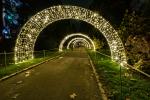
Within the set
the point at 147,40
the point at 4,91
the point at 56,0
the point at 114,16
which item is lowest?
the point at 4,91

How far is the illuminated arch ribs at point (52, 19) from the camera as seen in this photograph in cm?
2634

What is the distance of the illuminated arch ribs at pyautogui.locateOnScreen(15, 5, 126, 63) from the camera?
1037 inches

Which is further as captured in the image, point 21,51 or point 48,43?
point 48,43

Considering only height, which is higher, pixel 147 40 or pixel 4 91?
pixel 147 40

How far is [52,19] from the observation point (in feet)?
98.2

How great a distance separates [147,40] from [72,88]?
7.35 m

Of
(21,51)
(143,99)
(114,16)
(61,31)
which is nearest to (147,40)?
(143,99)

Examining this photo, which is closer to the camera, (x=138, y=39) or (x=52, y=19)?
(x=138, y=39)

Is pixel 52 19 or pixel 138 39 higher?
pixel 52 19

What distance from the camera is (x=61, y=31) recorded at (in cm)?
7238

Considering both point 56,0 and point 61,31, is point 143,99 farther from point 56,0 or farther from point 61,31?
point 61,31

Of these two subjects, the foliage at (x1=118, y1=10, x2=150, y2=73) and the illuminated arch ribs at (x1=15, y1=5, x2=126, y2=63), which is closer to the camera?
the foliage at (x1=118, y1=10, x2=150, y2=73)

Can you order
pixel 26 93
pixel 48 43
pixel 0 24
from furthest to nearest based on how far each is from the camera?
pixel 48 43 < pixel 0 24 < pixel 26 93

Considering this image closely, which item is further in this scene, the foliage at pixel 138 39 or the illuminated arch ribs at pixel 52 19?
the illuminated arch ribs at pixel 52 19
